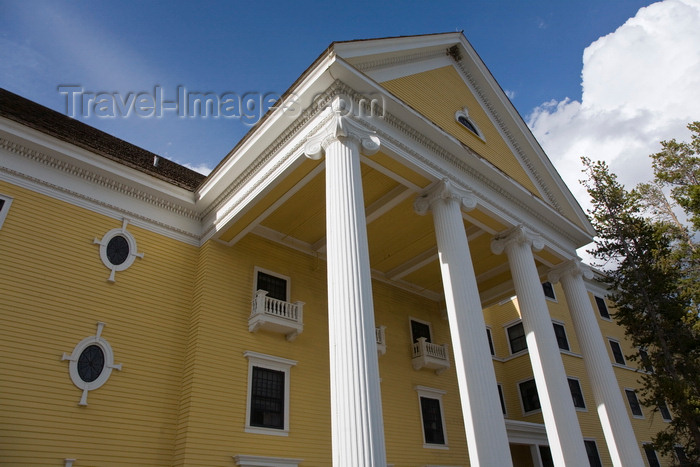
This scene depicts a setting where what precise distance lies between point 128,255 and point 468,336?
1042 centimetres

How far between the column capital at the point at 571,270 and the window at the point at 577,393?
36.5ft

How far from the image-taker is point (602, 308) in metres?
34.6

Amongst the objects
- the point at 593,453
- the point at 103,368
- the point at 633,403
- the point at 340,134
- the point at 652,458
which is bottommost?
the point at 652,458

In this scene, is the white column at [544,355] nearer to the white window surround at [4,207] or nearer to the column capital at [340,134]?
the column capital at [340,134]

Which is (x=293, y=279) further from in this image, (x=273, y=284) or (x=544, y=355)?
(x=544, y=355)

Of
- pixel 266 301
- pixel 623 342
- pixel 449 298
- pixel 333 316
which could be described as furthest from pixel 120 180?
pixel 623 342

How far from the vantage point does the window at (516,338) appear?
29.0 meters

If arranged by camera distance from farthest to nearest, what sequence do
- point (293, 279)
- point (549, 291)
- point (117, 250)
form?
point (549, 291) < point (293, 279) < point (117, 250)

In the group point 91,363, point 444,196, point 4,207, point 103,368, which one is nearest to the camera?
point 91,363

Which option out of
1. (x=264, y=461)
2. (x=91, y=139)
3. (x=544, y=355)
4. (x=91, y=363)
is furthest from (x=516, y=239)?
(x=91, y=139)

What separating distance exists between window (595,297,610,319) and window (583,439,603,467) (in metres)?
10.4

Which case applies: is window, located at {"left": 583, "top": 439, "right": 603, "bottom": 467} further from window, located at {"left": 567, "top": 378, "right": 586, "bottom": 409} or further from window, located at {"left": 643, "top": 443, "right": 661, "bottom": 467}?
window, located at {"left": 643, "top": 443, "right": 661, "bottom": 467}

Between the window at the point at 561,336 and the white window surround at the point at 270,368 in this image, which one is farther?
the window at the point at 561,336

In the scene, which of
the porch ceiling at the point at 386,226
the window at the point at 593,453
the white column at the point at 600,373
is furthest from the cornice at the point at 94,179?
the window at the point at 593,453
